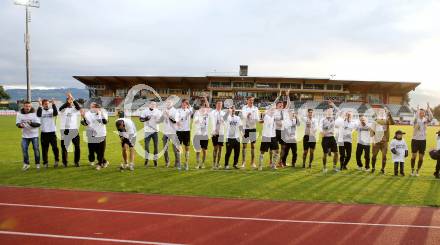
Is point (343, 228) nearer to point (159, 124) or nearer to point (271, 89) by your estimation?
point (159, 124)

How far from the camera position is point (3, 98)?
3287 inches

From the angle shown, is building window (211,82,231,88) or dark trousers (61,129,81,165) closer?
dark trousers (61,129,81,165)

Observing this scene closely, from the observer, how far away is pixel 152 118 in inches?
427

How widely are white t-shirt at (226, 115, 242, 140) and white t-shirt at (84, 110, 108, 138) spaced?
11.8 feet

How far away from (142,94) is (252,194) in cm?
4975

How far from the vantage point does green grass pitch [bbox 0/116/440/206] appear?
313 inches

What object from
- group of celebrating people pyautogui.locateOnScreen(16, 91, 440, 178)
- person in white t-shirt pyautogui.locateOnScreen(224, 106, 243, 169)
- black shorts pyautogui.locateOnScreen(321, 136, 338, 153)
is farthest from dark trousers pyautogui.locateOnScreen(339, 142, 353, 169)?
person in white t-shirt pyautogui.locateOnScreen(224, 106, 243, 169)

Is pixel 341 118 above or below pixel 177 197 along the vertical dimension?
above

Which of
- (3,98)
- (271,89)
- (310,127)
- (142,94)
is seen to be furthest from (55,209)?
(3,98)

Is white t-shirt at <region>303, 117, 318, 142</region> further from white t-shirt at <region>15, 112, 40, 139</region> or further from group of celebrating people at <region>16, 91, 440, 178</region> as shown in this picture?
white t-shirt at <region>15, 112, 40, 139</region>

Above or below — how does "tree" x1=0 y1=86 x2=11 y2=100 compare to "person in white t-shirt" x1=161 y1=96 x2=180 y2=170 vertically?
above

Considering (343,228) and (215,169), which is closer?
(343,228)

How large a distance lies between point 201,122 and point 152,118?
1497mm

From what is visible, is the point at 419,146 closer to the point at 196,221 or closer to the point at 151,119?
the point at 196,221
